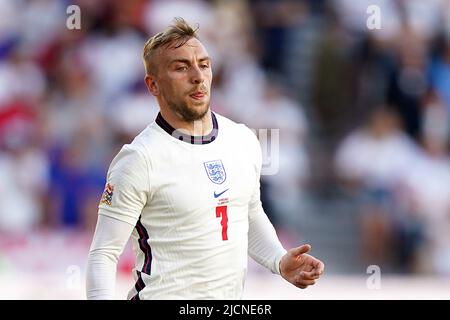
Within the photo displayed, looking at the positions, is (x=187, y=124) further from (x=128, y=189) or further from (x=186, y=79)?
(x=128, y=189)

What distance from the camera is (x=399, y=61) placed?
32.3 ft

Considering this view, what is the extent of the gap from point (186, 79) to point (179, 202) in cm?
52

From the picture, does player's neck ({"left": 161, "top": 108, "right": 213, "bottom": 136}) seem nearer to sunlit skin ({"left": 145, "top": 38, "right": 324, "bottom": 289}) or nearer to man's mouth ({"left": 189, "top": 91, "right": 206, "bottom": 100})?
sunlit skin ({"left": 145, "top": 38, "right": 324, "bottom": 289})

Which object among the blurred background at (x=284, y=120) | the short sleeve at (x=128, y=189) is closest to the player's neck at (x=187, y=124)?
the short sleeve at (x=128, y=189)

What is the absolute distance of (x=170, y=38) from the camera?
4.28 metres

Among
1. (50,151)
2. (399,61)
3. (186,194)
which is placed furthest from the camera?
(399,61)

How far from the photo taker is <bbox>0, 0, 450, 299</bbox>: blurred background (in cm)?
880

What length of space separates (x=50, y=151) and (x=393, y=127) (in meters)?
3.17

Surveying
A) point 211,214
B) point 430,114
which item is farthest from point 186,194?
point 430,114

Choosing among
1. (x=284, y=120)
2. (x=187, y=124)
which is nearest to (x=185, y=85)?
(x=187, y=124)

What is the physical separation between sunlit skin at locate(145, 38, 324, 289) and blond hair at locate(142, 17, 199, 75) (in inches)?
0.7

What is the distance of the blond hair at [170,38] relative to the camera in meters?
4.29

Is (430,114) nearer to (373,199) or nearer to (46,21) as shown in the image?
(373,199)
